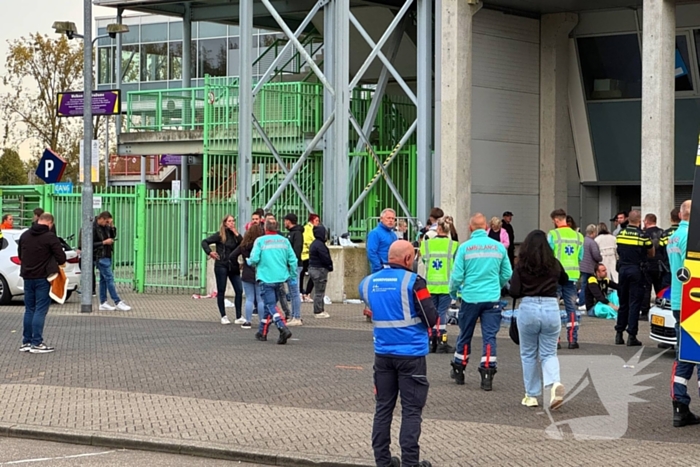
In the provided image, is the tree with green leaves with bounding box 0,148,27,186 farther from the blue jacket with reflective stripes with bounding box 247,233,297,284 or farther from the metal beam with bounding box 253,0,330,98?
the blue jacket with reflective stripes with bounding box 247,233,297,284

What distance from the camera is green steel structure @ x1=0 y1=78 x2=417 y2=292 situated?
26969mm

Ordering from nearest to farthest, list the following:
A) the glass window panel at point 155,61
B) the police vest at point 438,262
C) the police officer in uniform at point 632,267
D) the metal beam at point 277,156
→ the police vest at point 438,262 < the police officer in uniform at point 632,267 < the metal beam at point 277,156 < the glass window panel at point 155,61

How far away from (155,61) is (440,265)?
46.2m

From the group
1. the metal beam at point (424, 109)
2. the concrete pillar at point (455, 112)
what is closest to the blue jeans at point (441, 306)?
the concrete pillar at point (455, 112)

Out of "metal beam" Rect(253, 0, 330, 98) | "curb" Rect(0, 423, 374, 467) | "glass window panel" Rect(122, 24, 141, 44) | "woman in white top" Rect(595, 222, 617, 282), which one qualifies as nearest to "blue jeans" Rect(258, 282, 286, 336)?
"curb" Rect(0, 423, 374, 467)

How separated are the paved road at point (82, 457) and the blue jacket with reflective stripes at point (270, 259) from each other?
23.6 feet

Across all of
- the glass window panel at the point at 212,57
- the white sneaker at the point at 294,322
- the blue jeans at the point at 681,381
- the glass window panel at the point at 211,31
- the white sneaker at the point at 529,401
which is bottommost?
the white sneaker at the point at 294,322

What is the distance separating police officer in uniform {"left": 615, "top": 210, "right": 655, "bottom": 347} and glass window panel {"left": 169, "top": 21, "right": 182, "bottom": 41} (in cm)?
4371

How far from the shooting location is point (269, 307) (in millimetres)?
16609

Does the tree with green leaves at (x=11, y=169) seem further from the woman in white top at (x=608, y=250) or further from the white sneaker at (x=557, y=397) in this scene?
the white sneaker at (x=557, y=397)

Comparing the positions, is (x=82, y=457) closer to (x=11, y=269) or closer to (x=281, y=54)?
(x=11, y=269)

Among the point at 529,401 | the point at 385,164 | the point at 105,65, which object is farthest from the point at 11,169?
the point at 529,401

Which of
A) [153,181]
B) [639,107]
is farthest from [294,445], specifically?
[153,181]

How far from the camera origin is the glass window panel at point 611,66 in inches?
1172
